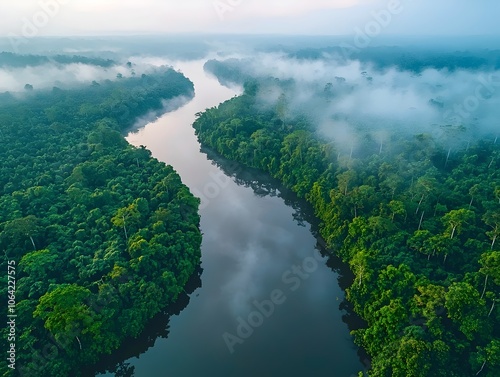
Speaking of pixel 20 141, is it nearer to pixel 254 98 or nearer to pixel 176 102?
pixel 254 98

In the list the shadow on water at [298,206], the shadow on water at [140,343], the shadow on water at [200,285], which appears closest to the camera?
the shadow on water at [140,343]

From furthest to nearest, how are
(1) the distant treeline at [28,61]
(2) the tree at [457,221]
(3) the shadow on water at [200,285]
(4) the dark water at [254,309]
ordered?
1. (1) the distant treeline at [28,61]
2. (2) the tree at [457,221]
3. (4) the dark water at [254,309]
4. (3) the shadow on water at [200,285]

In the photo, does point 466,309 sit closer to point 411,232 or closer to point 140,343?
point 411,232

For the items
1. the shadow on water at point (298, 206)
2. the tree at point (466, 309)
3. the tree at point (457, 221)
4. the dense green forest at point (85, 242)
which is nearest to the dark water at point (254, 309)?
the shadow on water at point (298, 206)

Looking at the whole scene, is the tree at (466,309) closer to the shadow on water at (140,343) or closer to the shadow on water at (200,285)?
the shadow on water at (200,285)

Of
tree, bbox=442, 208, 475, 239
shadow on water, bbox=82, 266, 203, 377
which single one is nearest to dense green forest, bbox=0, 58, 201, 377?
shadow on water, bbox=82, 266, 203, 377

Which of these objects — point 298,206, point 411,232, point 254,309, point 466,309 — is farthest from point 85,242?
point 411,232

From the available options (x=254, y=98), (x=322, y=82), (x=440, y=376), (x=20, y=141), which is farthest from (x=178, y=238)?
(x=322, y=82)
